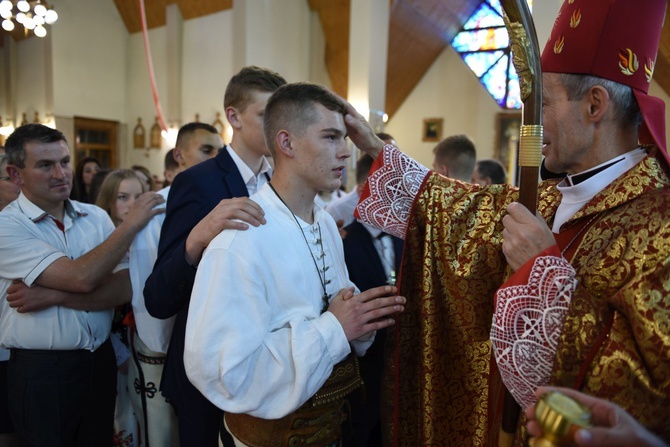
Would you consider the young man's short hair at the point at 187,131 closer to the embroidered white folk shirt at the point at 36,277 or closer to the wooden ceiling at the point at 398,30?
the embroidered white folk shirt at the point at 36,277

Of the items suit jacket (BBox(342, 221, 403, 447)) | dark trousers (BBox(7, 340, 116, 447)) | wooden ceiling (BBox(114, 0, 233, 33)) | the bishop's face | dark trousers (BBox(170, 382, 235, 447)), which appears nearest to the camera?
the bishop's face

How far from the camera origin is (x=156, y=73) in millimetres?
13422

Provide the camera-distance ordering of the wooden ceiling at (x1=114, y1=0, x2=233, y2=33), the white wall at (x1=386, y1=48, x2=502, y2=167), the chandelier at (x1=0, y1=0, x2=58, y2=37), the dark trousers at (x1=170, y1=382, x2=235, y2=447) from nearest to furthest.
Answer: the dark trousers at (x1=170, y1=382, x2=235, y2=447), the chandelier at (x1=0, y1=0, x2=58, y2=37), the wooden ceiling at (x1=114, y1=0, x2=233, y2=33), the white wall at (x1=386, y1=48, x2=502, y2=167)

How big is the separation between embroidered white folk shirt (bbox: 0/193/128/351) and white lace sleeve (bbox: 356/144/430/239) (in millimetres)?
1469

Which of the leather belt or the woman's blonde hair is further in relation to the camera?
the woman's blonde hair

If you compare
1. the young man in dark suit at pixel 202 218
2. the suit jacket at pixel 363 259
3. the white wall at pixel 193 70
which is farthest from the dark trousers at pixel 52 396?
the white wall at pixel 193 70

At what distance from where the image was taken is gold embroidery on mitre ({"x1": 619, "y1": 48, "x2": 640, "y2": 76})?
53.7 inches

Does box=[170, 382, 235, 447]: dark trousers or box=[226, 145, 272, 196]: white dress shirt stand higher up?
box=[226, 145, 272, 196]: white dress shirt

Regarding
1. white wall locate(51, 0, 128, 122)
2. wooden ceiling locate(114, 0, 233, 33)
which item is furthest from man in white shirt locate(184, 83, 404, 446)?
white wall locate(51, 0, 128, 122)

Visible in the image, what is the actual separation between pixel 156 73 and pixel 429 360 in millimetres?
13641

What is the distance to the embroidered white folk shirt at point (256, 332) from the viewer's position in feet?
4.31

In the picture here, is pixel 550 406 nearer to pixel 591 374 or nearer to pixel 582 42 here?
pixel 591 374

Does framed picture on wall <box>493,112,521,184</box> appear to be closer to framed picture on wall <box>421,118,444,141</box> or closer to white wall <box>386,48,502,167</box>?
white wall <box>386,48,502,167</box>

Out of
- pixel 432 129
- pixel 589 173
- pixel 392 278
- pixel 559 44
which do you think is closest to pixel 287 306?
pixel 589 173
